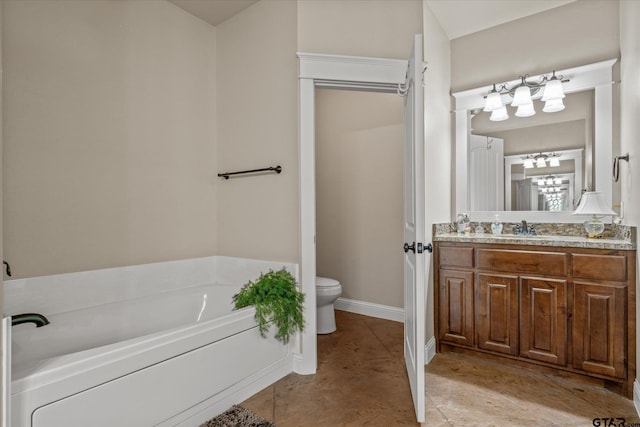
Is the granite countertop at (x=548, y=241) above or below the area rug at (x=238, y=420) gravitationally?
above

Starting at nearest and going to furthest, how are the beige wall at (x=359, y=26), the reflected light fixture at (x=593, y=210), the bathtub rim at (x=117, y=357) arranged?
1. the bathtub rim at (x=117, y=357)
2. the reflected light fixture at (x=593, y=210)
3. the beige wall at (x=359, y=26)

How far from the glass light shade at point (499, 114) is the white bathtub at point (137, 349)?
215 cm

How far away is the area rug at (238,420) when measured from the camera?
1772mm

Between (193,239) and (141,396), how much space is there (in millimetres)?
1498

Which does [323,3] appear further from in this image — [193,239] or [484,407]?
[484,407]

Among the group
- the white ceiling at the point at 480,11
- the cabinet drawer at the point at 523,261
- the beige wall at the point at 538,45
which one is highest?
the white ceiling at the point at 480,11

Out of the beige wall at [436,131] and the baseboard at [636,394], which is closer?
the baseboard at [636,394]

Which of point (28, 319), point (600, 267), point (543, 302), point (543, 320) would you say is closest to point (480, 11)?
point (600, 267)

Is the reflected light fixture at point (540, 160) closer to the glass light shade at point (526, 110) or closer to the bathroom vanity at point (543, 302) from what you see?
the glass light shade at point (526, 110)

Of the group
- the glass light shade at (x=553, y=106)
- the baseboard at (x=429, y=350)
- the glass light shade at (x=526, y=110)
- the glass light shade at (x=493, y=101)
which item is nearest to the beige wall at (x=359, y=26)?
the glass light shade at (x=493, y=101)

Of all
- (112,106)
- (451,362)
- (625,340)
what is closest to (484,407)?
(451,362)

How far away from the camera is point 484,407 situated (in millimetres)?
1965

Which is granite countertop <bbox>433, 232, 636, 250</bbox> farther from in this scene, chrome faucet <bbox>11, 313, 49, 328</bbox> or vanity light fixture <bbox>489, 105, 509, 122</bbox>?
chrome faucet <bbox>11, 313, 49, 328</bbox>

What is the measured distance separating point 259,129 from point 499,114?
204cm
